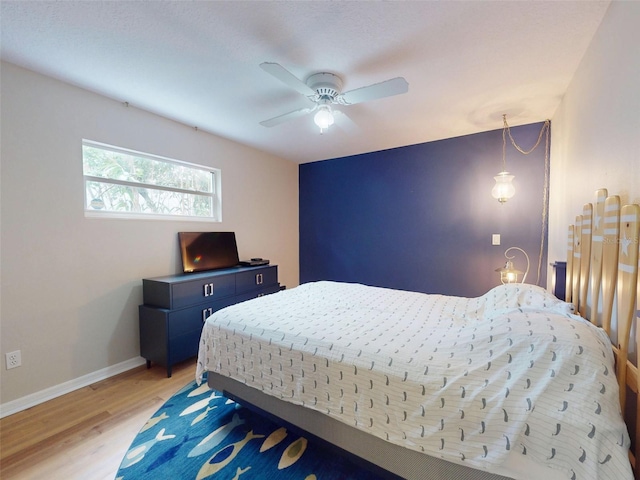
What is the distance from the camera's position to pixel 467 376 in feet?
3.56

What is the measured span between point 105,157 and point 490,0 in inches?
122

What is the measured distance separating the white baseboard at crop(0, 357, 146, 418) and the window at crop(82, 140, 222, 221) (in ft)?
4.62

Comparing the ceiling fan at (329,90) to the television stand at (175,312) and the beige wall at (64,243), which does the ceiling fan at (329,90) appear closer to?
the beige wall at (64,243)

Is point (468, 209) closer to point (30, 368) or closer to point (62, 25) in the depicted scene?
point (62, 25)

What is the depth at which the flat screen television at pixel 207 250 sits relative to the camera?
117 inches

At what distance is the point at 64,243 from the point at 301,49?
2.37 m

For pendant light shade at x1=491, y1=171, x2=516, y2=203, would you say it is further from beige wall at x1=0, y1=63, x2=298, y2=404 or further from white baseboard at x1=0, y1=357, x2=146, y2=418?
white baseboard at x1=0, y1=357, x2=146, y2=418

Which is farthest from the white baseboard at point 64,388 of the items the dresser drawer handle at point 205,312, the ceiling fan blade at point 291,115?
the ceiling fan blade at point 291,115

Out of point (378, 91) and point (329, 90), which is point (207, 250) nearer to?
point (329, 90)

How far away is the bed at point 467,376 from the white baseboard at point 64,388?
1.30m

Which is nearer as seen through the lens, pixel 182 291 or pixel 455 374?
pixel 455 374

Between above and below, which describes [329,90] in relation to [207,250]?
above

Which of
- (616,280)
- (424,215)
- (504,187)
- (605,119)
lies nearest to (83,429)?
(616,280)

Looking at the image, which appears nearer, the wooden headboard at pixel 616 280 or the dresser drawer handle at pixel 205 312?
the wooden headboard at pixel 616 280
